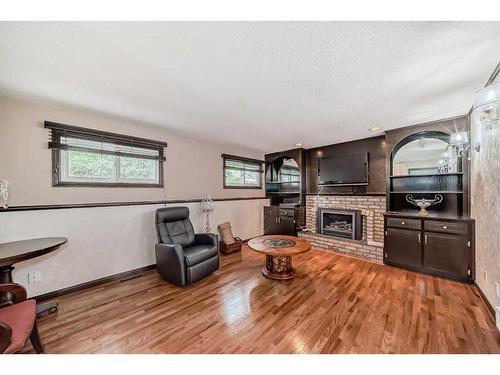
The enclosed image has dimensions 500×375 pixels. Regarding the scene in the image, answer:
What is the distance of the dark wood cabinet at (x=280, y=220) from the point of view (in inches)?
183

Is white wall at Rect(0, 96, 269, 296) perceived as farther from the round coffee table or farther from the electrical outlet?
the round coffee table

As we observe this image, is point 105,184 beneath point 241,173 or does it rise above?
beneath

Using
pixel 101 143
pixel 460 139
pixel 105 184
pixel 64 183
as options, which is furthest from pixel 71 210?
pixel 460 139

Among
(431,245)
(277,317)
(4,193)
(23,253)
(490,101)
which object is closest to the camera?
(490,101)

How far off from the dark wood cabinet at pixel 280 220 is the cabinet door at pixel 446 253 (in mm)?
2352

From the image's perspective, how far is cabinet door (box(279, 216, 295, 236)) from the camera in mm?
4641

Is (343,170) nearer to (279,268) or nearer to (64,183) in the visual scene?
(279,268)

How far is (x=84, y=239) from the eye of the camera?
252 cm

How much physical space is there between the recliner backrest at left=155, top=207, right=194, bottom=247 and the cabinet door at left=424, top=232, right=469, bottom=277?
3.60m

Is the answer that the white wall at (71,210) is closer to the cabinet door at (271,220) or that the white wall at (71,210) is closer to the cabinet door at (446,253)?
the cabinet door at (271,220)

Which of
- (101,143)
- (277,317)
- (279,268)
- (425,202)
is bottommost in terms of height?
(277,317)

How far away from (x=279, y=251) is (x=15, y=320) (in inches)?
91.3

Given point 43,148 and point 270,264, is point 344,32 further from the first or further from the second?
point 43,148

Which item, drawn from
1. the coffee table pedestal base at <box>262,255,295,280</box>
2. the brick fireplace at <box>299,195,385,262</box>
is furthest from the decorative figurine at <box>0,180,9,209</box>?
the brick fireplace at <box>299,195,385,262</box>
